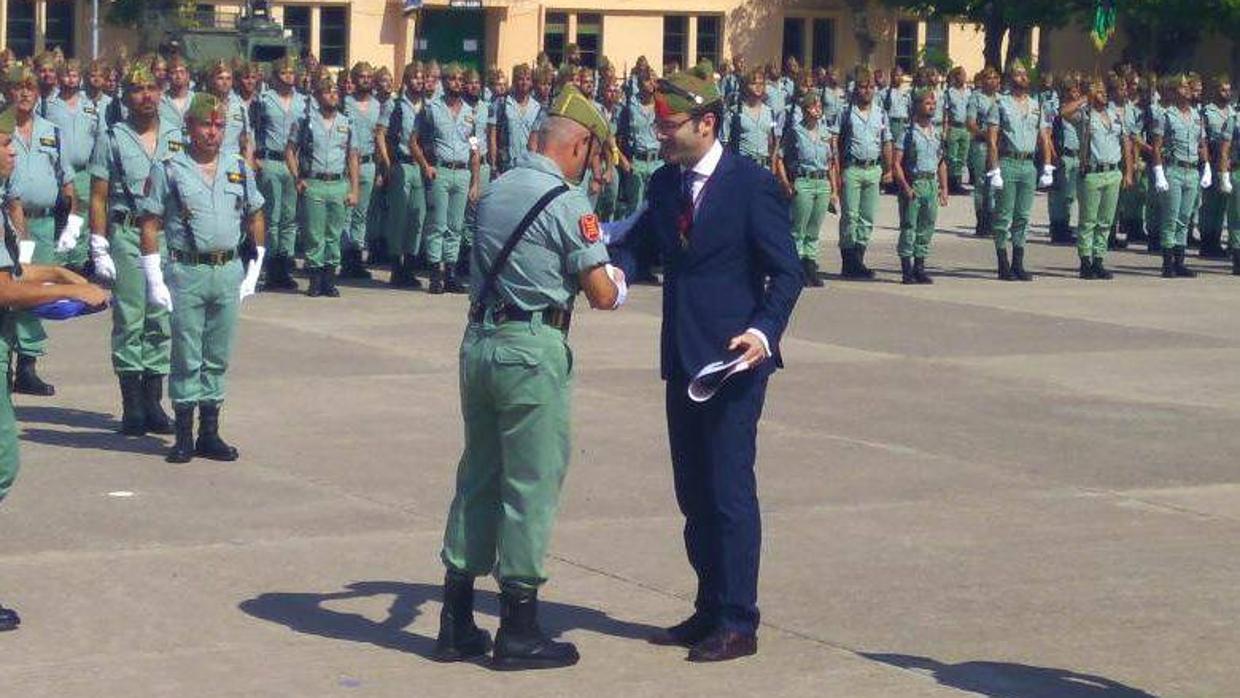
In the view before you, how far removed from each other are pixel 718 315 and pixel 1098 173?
1357 centimetres

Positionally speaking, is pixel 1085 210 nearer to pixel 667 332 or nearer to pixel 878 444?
pixel 878 444

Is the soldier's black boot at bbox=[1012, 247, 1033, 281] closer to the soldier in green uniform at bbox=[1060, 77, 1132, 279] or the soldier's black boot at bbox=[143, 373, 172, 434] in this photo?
the soldier in green uniform at bbox=[1060, 77, 1132, 279]

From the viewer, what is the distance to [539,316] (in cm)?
687

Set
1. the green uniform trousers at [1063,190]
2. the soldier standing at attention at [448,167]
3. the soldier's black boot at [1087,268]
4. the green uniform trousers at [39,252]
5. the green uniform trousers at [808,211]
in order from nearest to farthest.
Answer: the green uniform trousers at [39,252] → the soldier standing at attention at [448,167] → the green uniform trousers at [808,211] → the soldier's black boot at [1087,268] → the green uniform trousers at [1063,190]

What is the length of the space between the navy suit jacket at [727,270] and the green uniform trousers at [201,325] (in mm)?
3719

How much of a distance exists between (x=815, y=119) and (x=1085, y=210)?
2646 millimetres

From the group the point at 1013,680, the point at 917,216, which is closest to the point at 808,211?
the point at 917,216

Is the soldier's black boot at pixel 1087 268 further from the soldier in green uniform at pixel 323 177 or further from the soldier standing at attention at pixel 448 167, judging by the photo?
the soldier in green uniform at pixel 323 177

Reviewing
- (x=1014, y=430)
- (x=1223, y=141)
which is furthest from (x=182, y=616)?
(x=1223, y=141)

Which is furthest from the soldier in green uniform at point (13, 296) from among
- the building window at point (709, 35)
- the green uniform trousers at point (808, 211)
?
the building window at point (709, 35)

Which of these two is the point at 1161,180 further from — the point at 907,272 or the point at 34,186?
the point at 34,186

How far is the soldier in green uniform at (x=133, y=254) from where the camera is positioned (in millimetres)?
11133

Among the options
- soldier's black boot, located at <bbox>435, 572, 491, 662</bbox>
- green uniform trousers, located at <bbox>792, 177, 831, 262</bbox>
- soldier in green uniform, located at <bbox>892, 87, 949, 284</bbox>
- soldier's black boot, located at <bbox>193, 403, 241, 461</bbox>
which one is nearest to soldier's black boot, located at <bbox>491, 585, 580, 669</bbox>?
soldier's black boot, located at <bbox>435, 572, 491, 662</bbox>

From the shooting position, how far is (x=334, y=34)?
46875 mm
